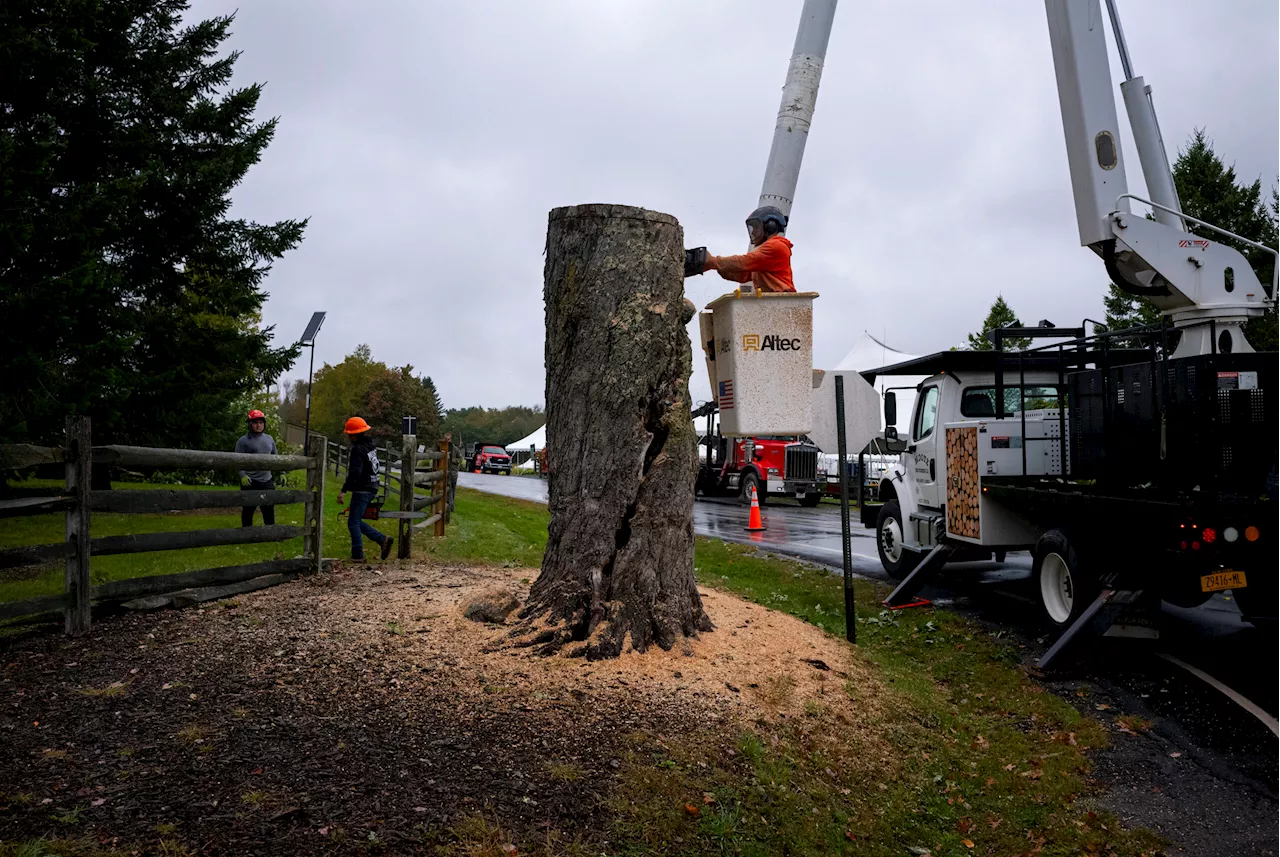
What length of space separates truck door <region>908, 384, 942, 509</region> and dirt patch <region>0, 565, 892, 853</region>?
17.1 feet

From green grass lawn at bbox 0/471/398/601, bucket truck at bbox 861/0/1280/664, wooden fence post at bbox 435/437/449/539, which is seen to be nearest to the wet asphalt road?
bucket truck at bbox 861/0/1280/664

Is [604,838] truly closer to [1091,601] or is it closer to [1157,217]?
[1091,601]

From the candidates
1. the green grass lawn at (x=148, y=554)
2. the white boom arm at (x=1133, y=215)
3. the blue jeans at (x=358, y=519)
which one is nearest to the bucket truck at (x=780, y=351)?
the white boom arm at (x=1133, y=215)

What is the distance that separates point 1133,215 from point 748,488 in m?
17.7

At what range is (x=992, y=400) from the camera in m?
11.3

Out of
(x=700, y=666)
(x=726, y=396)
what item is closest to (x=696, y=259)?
(x=726, y=396)

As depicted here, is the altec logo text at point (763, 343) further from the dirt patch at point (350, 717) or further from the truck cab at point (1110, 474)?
the truck cab at point (1110, 474)

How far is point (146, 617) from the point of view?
21.8ft

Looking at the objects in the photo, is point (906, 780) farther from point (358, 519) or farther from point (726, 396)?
point (358, 519)

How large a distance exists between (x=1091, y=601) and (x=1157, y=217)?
487cm

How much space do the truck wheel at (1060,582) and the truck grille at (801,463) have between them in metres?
16.9

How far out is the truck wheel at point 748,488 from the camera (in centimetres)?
2634

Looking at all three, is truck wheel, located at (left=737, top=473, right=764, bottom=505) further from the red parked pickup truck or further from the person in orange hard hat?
the red parked pickup truck

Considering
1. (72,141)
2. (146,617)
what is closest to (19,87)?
(72,141)
